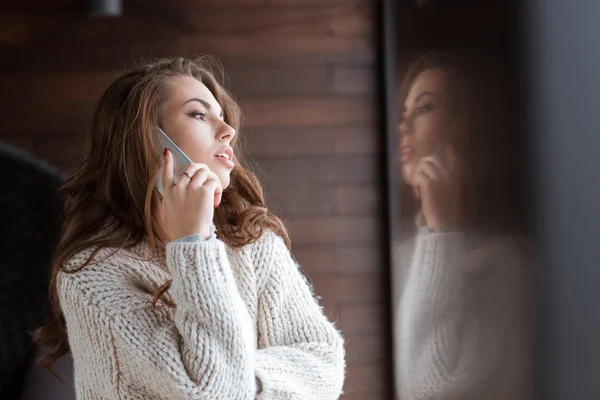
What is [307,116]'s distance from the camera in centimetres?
254

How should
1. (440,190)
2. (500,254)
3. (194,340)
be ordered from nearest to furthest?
1. (500,254)
2. (440,190)
3. (194,340)

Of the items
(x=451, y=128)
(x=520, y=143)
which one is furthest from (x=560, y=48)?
(x=451, y=128)

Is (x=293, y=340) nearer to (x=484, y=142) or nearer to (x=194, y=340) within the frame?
(x=194, y=340)

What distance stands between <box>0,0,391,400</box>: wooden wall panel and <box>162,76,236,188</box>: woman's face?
1.26m

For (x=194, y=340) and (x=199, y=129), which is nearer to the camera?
(x=194, y=340)

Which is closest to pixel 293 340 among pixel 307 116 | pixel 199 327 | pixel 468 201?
pixel 199 327

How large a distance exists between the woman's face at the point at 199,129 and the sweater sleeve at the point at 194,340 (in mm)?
149

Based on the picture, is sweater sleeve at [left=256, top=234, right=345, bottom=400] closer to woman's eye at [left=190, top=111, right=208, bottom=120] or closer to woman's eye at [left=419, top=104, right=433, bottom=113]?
woman's eye at [left=190, top=111, right=208, bottom=120]

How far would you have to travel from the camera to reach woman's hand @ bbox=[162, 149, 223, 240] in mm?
1082

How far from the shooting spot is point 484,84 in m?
0.35

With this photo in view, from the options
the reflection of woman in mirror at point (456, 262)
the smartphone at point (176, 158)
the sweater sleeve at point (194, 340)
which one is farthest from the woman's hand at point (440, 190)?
the smartphone at point (176, 158)

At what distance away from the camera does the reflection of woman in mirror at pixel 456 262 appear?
330 mm

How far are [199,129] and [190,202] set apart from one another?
146 mm

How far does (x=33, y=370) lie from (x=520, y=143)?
185cm
